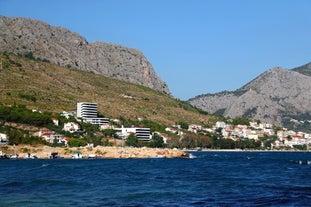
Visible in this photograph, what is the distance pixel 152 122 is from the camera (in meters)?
191

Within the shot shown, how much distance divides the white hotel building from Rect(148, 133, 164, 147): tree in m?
20.3

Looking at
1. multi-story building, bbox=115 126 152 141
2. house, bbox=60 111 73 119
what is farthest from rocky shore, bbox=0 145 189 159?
house, bbox=60 111 73 119

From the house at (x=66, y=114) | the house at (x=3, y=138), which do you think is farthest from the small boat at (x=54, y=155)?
the house at (x=66, y=114)

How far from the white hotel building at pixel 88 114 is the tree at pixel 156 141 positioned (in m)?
20.3

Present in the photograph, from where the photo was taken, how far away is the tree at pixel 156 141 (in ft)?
512

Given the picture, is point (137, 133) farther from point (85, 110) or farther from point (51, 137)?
point (51, 137)

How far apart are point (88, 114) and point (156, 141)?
2852 cm

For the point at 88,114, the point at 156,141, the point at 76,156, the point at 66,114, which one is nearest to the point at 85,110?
the point at 88,114

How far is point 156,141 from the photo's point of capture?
515ft

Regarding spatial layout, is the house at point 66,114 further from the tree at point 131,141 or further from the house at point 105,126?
the tree at point 131,141

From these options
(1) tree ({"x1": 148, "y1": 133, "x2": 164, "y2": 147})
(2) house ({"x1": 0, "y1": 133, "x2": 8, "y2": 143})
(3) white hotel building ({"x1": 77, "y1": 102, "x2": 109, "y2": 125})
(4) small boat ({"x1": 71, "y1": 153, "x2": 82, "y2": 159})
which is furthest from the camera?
(3) white hotel building ({"x1": 77, "y1": 102, "x2": 109, "y2": 125})

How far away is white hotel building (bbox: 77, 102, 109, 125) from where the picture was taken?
170 m

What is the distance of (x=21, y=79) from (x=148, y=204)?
16245 centimetres

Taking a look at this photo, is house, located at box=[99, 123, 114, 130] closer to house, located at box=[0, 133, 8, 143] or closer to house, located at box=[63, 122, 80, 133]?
house, located at box=[63, 122, 80, 133]
